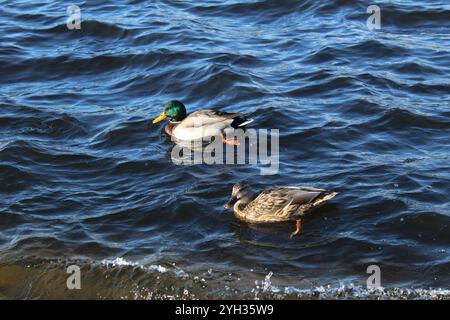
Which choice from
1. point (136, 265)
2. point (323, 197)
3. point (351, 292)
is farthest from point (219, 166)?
point (351, 292)

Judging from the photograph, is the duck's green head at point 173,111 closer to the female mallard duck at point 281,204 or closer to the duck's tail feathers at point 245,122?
the duck's tail feathers at point 245,122

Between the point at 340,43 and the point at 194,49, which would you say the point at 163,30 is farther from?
the point at 340,43

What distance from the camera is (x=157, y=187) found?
10.2 meters

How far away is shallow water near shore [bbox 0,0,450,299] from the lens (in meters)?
8.30

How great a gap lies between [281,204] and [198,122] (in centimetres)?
311

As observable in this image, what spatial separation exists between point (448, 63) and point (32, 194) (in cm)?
667

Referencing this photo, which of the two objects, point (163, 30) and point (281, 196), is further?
point (163, 30)

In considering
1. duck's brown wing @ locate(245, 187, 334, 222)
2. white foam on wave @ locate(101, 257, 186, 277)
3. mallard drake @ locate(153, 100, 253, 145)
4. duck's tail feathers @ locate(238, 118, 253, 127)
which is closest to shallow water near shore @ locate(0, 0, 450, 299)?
white foam on wave @ locate(101, 257, 186, 277)

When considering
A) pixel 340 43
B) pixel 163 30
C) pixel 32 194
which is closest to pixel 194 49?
pixel 163 30

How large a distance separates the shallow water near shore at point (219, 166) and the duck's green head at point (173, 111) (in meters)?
0.21

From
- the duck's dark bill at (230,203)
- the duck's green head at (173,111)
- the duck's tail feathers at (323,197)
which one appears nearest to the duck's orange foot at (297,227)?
the duck's tail feathers at (323,197)

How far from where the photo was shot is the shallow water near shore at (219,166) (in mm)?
8305

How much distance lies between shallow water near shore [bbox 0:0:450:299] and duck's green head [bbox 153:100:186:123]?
21 centimetres

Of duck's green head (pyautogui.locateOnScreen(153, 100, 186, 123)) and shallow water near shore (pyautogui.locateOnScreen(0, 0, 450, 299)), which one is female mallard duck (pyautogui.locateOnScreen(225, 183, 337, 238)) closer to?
shallow water near shore (pyautogui.locateOnScreen(0, 0, 450, 299))
